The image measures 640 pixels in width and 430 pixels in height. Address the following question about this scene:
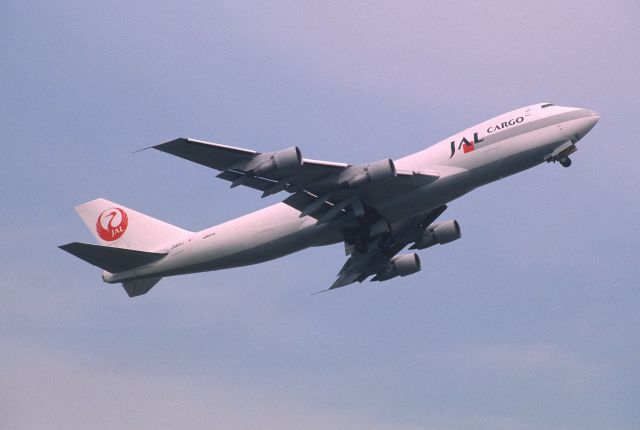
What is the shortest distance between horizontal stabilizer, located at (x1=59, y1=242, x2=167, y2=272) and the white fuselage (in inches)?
72.0

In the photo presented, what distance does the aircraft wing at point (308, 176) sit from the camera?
1673 inches

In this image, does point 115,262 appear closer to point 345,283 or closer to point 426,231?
point 345,283

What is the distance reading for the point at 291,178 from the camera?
4550 cm

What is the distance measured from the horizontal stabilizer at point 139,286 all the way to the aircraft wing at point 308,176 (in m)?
10.6

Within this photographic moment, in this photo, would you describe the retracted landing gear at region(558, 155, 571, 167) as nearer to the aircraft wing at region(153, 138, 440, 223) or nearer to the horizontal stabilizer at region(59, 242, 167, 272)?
the aircraft wing at region(153, 138, 440, 223)

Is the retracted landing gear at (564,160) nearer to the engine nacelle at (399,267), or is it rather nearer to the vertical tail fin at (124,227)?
the engine nacelle at (399,267)

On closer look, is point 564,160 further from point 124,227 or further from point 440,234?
point 124,227


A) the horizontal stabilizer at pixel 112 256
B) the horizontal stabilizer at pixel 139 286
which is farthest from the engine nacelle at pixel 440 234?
the horizontal stabilizer at pixel 139 286

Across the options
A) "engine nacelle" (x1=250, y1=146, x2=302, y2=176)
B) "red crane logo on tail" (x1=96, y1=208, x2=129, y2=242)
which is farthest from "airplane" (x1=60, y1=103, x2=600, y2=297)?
"red crane logo on tail" (x1=96, y1=208, x2=129, y2=242)

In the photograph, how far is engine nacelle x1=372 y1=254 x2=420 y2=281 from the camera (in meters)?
55.4

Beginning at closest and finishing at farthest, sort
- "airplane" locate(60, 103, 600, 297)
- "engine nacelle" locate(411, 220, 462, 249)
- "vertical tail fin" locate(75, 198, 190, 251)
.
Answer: "airplane" locate(60, 103, 600, 297) → "vertical tail fin" locate(75, 198, 190, 251) → "engine nacelle" locate(411, 220, 462, 249)

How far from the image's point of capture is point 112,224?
5522cm

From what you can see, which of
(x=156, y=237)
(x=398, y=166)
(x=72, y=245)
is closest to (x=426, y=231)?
(x=398, y=166)

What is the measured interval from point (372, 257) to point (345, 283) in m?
2.36
